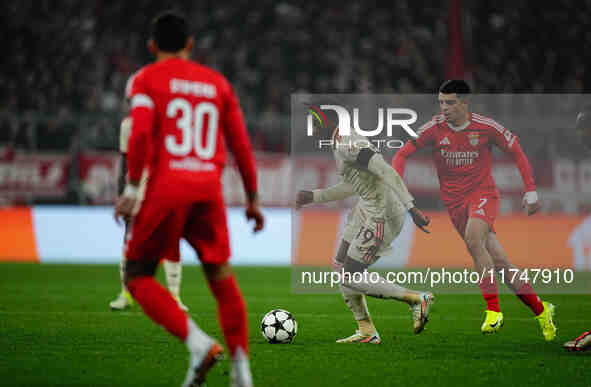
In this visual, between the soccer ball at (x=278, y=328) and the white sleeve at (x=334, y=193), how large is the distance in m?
1.06

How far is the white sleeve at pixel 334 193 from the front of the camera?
25.7 ft

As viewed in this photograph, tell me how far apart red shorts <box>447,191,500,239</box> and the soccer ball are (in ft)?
6.92

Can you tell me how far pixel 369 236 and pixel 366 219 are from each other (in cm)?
16

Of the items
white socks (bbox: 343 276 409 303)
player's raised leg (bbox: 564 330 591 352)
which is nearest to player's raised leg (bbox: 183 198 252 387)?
white socks (bbox: 343 276 409 303)

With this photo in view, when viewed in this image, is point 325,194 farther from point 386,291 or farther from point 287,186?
point 287,186

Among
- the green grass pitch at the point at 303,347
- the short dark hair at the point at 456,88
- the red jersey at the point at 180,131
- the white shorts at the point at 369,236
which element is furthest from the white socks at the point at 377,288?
the red jersey at the point at 180,131

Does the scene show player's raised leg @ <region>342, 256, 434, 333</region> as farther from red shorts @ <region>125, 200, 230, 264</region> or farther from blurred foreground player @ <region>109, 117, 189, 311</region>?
red shorts @ <region>125, 200, 230, 264</region>

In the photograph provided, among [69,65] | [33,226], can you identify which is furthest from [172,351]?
[69,65]

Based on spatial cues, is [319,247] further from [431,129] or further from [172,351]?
[172,351]

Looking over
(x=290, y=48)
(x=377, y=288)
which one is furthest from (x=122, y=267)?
(x=290, y=48)

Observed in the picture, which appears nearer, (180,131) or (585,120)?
(180,131)

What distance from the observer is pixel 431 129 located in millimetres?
8688

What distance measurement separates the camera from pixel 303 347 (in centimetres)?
733

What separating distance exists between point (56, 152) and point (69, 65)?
4453mm
